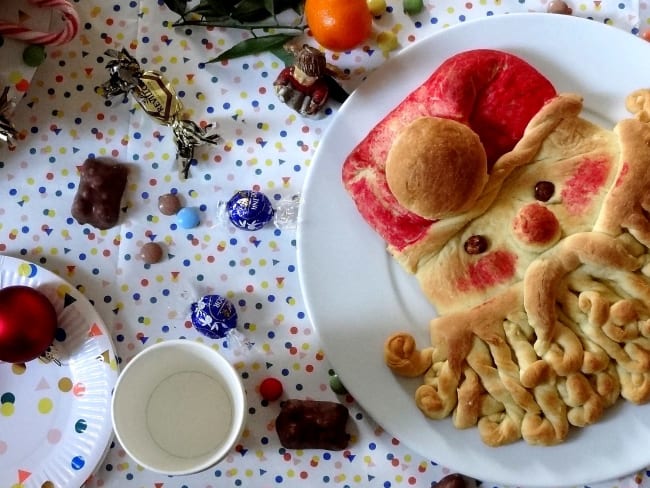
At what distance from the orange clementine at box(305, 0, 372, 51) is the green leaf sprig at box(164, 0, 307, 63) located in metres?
0.05

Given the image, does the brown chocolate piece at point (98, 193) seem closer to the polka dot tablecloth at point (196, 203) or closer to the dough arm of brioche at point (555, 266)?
the polka dot tablecloth at point (196, 203)

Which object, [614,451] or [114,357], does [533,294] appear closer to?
[614,451]

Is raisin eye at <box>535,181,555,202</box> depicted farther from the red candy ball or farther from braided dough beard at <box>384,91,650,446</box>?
the red candy ball

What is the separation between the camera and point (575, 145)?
0.97m

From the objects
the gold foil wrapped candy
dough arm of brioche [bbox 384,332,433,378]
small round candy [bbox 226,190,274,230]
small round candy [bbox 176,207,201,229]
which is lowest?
dough arm of brioche [bbox 384,332,433,378]

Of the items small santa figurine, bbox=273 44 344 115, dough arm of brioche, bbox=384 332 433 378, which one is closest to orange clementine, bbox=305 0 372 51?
small santa figurine, bbox=273 44 344 115

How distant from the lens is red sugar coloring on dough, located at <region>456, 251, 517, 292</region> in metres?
0.97

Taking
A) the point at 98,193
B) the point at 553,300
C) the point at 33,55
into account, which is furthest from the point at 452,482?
the point at 33,55

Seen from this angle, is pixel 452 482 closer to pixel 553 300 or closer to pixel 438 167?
pixel 553 300

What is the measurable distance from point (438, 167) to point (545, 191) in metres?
0.14

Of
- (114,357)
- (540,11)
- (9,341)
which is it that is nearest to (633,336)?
(540,11)

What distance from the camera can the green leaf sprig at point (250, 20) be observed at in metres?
1.11

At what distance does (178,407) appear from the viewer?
1028 mm

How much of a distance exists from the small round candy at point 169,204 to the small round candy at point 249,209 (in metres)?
0.08
